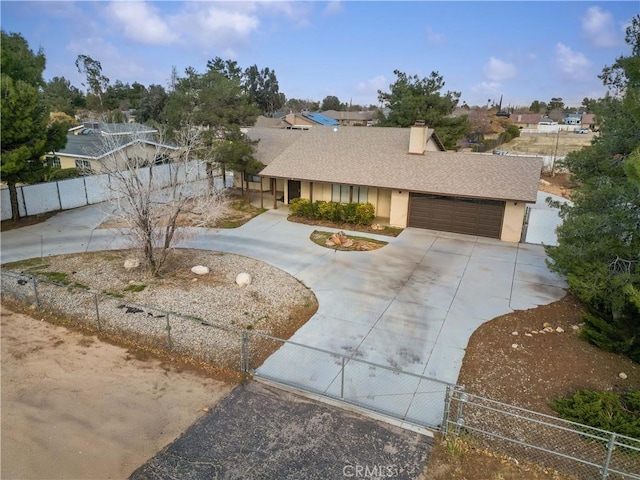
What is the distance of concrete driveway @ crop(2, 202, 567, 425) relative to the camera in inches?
396

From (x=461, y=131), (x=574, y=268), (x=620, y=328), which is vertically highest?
(x=461, y=131)

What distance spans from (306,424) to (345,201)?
16610 mm

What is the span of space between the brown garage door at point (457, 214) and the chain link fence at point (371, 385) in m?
12.4

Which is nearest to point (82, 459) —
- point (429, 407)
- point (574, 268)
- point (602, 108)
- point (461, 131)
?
point (429, 407)

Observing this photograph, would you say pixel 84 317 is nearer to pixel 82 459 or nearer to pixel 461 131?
pixel 82 459

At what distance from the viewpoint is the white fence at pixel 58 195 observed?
21.9m

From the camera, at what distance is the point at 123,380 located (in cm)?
984

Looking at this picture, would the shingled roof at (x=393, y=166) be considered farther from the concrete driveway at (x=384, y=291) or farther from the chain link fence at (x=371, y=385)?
the chain link fence at (x=371, y=385)

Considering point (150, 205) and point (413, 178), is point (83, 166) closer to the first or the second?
point (150, 205)

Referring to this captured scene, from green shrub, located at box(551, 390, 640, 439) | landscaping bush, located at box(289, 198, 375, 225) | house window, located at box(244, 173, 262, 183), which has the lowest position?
green shrub, located at box(551, 390, 640, 439)

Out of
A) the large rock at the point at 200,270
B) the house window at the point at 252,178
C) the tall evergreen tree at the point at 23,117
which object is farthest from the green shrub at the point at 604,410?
the house window at the point at 252,178

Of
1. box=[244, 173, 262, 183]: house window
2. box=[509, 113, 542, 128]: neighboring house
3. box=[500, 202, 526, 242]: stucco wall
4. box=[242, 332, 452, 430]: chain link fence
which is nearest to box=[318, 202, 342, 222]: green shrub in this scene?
box=[244, 173, 262, 183]: house window

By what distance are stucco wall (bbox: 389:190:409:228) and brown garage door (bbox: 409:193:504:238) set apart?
0.89 feet

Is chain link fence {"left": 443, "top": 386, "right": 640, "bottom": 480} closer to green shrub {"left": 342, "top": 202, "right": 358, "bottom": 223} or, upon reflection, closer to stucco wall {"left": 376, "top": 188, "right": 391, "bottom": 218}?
green shrub {"left": 342, "top": 202, "right": 358, "bottom": 223}
